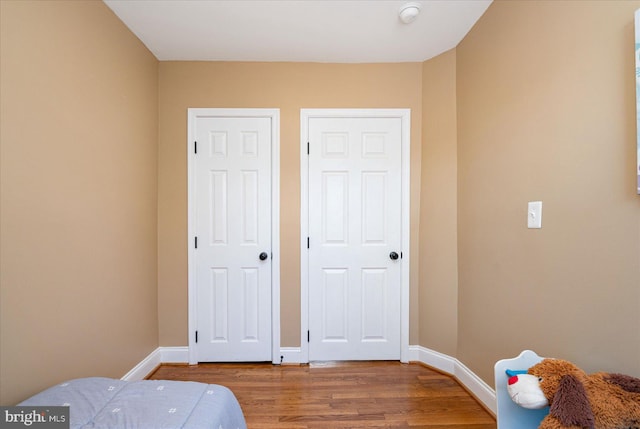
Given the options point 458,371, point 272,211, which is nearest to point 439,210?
point 458,371

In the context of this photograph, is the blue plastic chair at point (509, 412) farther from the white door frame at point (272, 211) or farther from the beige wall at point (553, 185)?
the white door frame at point (272, 211)

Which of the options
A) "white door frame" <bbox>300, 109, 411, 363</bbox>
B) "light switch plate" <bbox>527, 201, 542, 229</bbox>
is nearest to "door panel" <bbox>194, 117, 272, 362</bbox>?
"white door frame" <bbox>300, 109, 411, 363</bbox>

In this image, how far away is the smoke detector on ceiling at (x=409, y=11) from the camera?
5.68ft

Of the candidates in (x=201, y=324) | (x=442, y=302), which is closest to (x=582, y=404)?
(x=442, y=302)

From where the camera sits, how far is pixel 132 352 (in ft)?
6.52

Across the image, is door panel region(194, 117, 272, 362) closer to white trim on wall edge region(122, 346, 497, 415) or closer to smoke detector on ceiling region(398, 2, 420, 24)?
white trim on wall edge region(122, 346, 497, 415)

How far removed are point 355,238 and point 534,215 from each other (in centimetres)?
126

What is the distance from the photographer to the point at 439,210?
2242 millimetres

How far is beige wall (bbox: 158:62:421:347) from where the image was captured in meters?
2.33

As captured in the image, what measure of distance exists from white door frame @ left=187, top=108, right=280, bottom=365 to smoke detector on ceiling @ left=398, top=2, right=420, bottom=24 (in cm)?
113

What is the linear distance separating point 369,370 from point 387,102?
2.22 m

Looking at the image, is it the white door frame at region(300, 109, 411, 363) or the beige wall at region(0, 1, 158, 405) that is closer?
the beige wall at region(0, 1, 158, 405)

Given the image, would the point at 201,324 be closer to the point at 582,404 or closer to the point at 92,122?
the point at 92,122

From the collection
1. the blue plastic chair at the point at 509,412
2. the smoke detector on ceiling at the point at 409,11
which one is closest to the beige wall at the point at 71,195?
the smoke detector on ceiling at the point at 409,11
